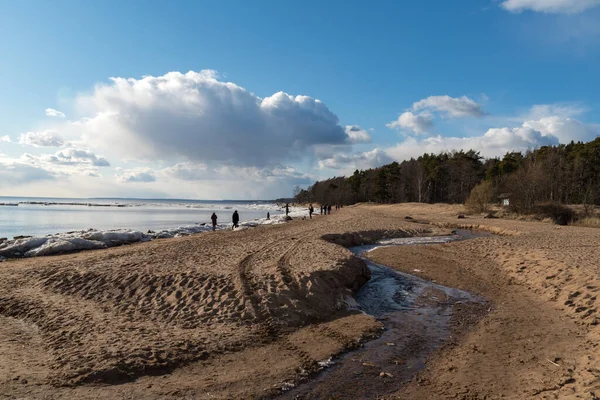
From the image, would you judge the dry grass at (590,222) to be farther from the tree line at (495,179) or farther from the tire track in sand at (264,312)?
the tire track in sand at (264,312)

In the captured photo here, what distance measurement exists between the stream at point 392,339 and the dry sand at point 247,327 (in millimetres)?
221

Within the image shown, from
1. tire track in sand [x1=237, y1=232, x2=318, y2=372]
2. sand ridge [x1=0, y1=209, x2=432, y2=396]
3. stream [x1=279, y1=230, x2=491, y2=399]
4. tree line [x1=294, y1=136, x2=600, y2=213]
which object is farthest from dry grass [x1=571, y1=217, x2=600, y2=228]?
tire track in sand [x1=237, y1=232, x2=318, y2=372]

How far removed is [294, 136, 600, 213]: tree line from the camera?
137ft

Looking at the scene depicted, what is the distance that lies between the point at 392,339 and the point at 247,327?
311 cm

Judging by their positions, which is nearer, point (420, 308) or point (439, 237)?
point (420, 308)

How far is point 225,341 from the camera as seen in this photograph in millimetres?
6980

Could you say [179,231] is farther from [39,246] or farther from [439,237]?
[439,237]

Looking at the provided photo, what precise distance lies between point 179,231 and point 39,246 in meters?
Result: 11.1

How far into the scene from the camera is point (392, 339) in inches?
301

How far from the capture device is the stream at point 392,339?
5.55 metres

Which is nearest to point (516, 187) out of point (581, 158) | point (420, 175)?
point (581, 158)

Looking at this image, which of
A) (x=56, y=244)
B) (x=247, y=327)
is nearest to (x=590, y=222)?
(x=247, y=327)

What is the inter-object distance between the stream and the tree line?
34.0 meters

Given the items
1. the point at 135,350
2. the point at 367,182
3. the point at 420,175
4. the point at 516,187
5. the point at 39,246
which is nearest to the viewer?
the point at 135,350
